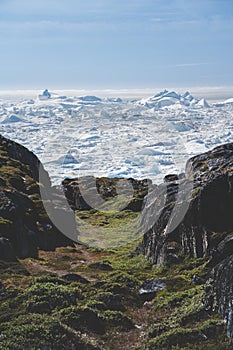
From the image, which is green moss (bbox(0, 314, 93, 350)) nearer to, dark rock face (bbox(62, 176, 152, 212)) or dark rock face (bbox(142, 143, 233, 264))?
dark rock face (bbox(142, 143, 233, 264))

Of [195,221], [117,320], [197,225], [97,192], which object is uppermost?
[195,221]

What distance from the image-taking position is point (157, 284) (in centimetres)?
3378

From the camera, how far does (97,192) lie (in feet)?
467

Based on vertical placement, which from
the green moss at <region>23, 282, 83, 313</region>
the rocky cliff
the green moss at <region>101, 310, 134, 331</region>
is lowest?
the green moss at <region>101, 310, 134, 331</region>

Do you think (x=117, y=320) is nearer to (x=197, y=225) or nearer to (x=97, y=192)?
(x=197, y=225)

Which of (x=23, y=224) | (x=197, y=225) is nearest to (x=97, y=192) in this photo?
(x=23, y=224)

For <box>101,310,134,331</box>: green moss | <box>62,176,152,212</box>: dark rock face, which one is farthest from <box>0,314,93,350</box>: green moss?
<box>62,176,152,212</box>: dark rock face

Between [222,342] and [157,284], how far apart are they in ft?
44.5

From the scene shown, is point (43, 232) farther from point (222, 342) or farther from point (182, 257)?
point (222, 342)

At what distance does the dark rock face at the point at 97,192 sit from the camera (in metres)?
118

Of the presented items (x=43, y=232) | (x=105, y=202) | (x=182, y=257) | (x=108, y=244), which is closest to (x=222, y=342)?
(x=182, y=257)

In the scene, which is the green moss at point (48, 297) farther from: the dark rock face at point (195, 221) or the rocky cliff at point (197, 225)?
the dark rock face at point (195, 221)

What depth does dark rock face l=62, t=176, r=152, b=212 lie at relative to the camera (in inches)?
4652

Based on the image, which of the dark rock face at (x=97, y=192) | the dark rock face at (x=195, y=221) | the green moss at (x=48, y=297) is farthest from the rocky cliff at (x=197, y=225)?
the dark rock face at (x=97, y=192)
